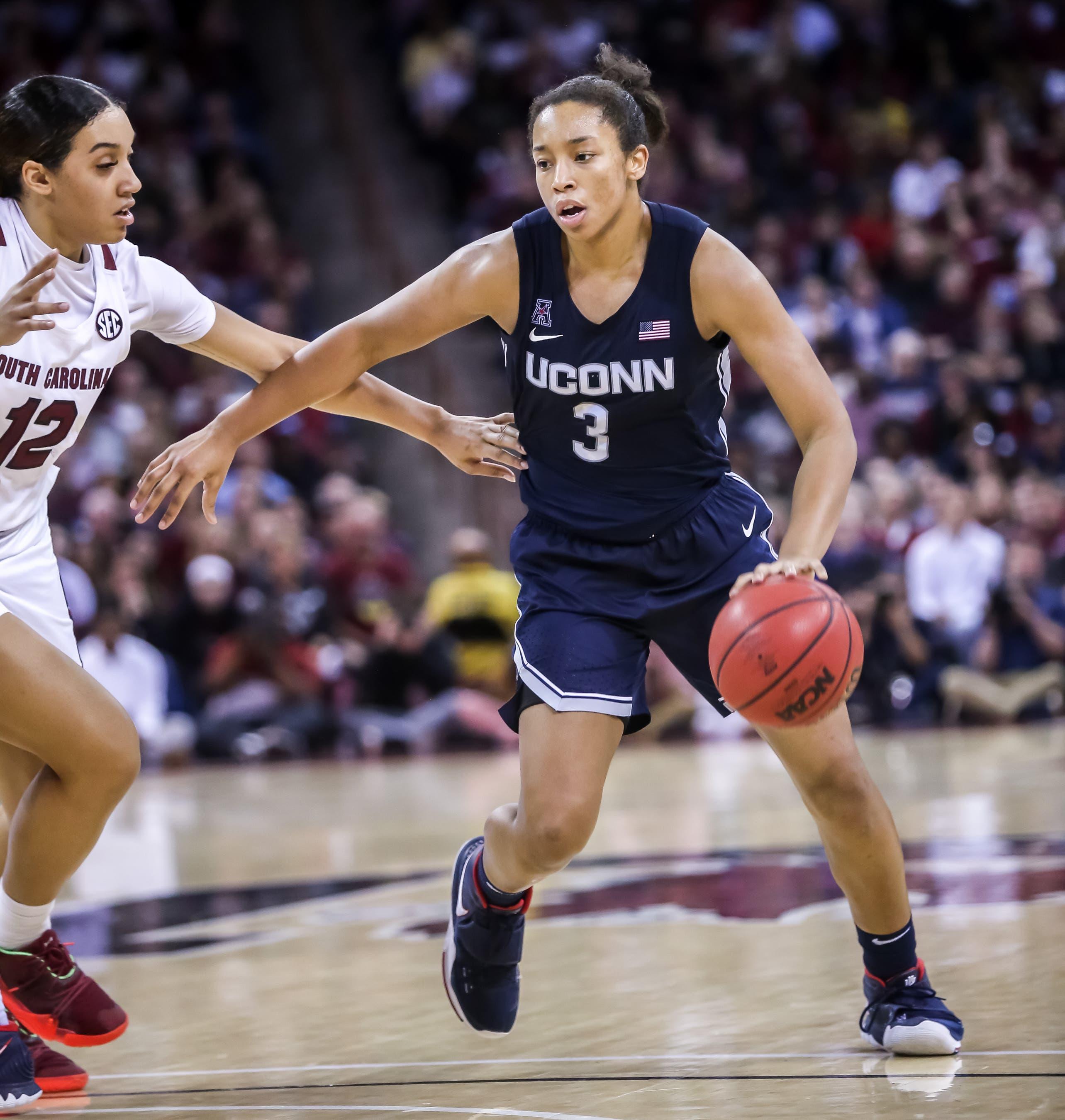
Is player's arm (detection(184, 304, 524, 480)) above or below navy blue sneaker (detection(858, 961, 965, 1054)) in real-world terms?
above

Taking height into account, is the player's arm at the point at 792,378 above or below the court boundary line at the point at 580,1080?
above

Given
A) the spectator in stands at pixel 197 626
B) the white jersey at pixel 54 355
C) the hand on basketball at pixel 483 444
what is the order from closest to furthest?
1. the white jersey at pixel 54 355
2. the hand on basketball at pixel 483 444
3. the spectator in stands at pixel 197 626

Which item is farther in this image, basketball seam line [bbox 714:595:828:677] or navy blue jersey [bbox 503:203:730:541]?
navy blue jersey [bbox 503:203:730:541]

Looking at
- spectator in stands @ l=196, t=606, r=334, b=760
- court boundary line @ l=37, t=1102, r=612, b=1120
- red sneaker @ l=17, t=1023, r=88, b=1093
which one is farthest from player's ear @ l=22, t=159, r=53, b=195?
spectator in stands @ l=196, t=606, r=334, b=760

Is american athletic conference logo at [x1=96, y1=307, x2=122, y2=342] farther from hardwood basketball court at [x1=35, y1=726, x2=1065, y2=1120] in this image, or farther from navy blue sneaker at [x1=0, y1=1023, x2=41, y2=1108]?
hardwood basketball court at [x1=35, y1=726, x2=1065, y2=1120]

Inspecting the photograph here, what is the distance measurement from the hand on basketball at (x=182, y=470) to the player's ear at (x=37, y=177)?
592 mm

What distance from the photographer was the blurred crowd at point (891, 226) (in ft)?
35.9

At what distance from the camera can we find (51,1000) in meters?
3.55

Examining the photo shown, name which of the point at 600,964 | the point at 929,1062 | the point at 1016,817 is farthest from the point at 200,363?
the point at 929,1062

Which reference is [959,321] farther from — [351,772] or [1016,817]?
[1016,817]

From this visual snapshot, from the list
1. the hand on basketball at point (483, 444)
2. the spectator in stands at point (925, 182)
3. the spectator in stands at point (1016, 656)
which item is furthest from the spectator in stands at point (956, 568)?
the hand on basketball at point (483, 444)

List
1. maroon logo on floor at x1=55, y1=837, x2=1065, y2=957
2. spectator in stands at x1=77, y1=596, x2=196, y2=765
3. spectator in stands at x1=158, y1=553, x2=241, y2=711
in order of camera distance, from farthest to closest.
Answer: spectator in stands at x1=158, y1=553, x2=241, y2=711, spectator in stands at x1=77, y1=596, x2=196, y2=765, maroon logo on floor at x1=55, y1=837, x2=1065, y2=957

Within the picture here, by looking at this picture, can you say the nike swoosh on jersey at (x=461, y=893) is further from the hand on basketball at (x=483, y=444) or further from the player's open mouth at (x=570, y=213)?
the player's open mouth at (x=570, y=213)

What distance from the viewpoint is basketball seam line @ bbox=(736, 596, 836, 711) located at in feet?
10.1
